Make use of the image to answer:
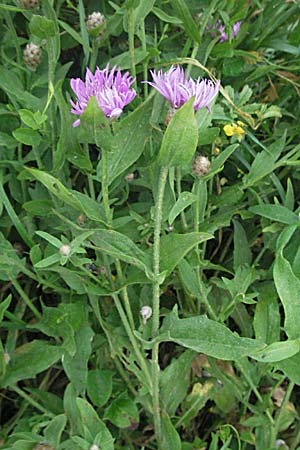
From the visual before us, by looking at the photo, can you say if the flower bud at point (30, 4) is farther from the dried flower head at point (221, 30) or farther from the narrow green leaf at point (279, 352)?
the narrow green leaf at point (279, 352)

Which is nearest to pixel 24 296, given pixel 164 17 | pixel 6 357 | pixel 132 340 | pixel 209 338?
pixel 6 357

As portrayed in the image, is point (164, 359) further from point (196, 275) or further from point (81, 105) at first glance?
point (81, 105)

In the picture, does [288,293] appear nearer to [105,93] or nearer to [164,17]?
[105,93]

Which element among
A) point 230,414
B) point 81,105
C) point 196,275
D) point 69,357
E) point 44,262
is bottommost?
point 230,414

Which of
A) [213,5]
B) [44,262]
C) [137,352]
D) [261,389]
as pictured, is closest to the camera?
[44,262]

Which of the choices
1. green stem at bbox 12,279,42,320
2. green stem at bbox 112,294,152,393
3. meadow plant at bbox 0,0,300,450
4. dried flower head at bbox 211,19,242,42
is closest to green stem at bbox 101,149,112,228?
meadow plant at bbox 0,0,300,450

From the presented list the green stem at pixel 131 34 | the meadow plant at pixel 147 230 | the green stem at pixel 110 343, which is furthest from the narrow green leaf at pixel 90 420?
the green stem at pixel 131 34

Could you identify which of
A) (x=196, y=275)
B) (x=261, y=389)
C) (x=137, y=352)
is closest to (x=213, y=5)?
(x=196, y=275)
